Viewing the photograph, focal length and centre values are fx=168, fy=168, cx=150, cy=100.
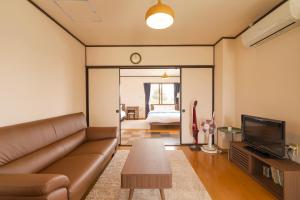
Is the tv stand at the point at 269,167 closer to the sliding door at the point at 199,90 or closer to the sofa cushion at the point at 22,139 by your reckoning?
the sliding door at the point at 199,90

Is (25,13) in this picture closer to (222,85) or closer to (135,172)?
(135,172)

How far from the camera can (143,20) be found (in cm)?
295

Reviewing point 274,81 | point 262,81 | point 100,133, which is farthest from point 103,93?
point 274,81

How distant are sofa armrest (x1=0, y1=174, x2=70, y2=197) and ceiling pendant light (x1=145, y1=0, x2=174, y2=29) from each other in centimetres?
178

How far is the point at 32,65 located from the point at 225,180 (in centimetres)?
331

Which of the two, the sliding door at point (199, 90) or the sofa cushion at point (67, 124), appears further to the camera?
the sliding door at point (199, 90)

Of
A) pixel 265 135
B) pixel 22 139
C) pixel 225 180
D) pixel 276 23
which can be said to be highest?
pixel 276 23

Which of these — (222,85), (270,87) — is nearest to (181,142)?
(222,85)

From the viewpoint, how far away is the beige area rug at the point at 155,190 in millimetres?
2111

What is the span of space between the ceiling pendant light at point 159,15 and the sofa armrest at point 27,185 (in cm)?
178

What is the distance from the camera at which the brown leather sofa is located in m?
1.29

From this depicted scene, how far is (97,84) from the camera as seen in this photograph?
442 cm

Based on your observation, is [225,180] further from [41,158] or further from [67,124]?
[67,124]

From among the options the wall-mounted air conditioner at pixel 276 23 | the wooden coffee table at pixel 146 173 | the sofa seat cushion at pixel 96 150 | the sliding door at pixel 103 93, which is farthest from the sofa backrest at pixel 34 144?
the wall-mounted air conditioner at pixel 276 23
